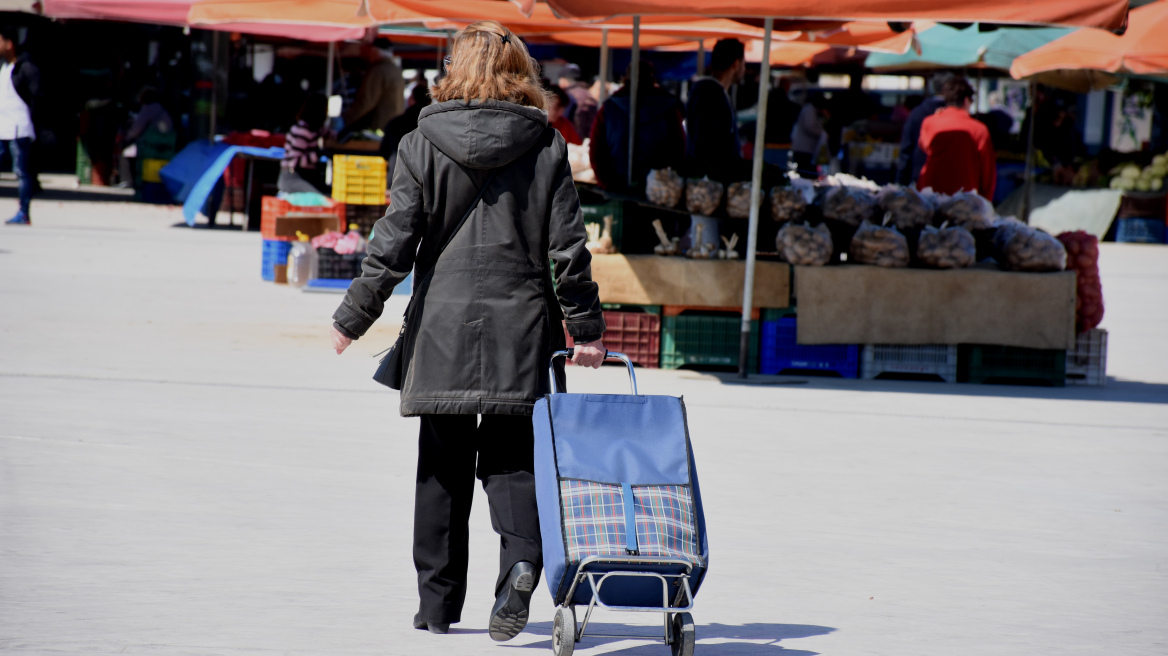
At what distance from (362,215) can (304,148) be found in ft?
4.34

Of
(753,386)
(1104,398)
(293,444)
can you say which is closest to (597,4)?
(753,386)

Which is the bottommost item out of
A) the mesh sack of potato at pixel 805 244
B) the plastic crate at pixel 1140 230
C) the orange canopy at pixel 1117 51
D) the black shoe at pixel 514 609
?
the black shoe at pixel 514 609

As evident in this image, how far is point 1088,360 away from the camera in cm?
1012

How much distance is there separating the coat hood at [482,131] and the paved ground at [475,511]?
4.66 ft

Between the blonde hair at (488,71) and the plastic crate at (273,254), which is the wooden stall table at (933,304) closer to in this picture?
the blonde hair at (488,71)

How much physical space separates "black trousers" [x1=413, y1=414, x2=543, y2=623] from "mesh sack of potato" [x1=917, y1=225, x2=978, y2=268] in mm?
6090

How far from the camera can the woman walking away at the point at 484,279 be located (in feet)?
13.0

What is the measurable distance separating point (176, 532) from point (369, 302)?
1.64 metres

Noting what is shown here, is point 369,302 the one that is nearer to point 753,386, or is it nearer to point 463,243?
point 463,243

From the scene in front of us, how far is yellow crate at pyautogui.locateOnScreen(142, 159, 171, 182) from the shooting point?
75.2 feet

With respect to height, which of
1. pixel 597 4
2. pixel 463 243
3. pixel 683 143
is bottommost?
pixel 463 243

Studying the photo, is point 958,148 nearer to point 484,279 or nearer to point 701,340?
point 701,340

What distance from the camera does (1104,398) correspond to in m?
9.52

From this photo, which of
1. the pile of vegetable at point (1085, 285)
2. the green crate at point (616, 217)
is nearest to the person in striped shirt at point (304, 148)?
the green crate at point (616, 217)
